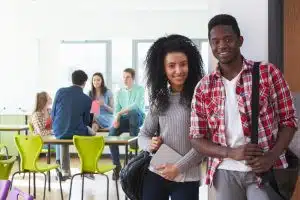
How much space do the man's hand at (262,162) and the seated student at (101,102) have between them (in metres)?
5.06

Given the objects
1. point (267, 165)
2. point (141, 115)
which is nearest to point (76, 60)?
point (141, 115)

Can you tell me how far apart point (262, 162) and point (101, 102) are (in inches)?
207

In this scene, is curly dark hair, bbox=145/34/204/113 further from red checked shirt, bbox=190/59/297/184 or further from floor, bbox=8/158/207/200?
floor, bbox=8/158/207/200

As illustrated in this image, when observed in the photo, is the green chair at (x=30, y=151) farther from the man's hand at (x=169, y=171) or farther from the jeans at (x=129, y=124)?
the man's hand at (x=169, y=171)

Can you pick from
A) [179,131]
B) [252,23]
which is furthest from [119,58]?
[179,131]

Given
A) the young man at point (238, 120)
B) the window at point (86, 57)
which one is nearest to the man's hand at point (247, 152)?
the young man at point (238, 120)

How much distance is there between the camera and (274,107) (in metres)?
1.80

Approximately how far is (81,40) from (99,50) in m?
0.43

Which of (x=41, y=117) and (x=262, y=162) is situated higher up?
(x=262, y=162)

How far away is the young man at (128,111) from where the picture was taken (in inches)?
246

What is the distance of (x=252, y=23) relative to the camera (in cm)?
244

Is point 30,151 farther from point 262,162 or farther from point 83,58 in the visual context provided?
point 83,58

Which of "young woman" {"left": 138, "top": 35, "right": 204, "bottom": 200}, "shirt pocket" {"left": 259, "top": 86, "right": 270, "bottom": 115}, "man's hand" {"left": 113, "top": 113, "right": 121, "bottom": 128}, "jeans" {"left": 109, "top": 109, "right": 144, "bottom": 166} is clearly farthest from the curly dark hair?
"man's hand" {"left": 113, "top": 113, "right": 121, "bottom": 128}

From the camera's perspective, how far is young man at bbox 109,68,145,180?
6.25 metres
